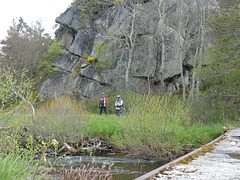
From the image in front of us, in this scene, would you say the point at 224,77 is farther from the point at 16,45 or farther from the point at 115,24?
the point at 16,45

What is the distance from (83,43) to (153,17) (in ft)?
33.3

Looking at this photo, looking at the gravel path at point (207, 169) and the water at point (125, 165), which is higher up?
the gravel path at point (207, 169)

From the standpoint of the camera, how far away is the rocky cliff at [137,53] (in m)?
26.5

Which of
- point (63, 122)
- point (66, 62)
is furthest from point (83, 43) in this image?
point (63, 122)

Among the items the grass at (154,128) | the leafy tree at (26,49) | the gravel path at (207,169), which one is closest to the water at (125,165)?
the grass at (154,128)

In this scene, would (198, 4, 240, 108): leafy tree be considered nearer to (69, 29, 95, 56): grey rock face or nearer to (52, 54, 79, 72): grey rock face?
(69, 29, 95, 56): grey rock face

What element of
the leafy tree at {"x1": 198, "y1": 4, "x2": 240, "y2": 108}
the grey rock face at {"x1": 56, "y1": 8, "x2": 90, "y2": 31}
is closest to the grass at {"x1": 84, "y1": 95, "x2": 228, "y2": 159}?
the leafy tree at {"x1": 198, "y1": 4, "x2": 240, "y2": 108}

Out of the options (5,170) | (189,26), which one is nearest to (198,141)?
(5,170)

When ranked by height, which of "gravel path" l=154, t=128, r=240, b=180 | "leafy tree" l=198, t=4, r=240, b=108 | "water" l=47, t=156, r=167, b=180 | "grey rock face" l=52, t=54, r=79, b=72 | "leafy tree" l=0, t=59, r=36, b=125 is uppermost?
"grey rock face" l=52, t=54, r=79, b=72

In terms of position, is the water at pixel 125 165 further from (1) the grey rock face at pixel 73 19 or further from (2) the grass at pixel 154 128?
(1) the grey rock face at pixel 73 19

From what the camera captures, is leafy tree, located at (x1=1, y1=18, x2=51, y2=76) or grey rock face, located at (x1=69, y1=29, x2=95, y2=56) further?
grey rock face, located at (x1=69, y1=29, x2=95, y2=56)

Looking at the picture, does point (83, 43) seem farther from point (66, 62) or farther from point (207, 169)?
point (207, 169)

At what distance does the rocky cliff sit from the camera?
26.5 m

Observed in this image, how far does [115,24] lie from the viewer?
3002 cm
